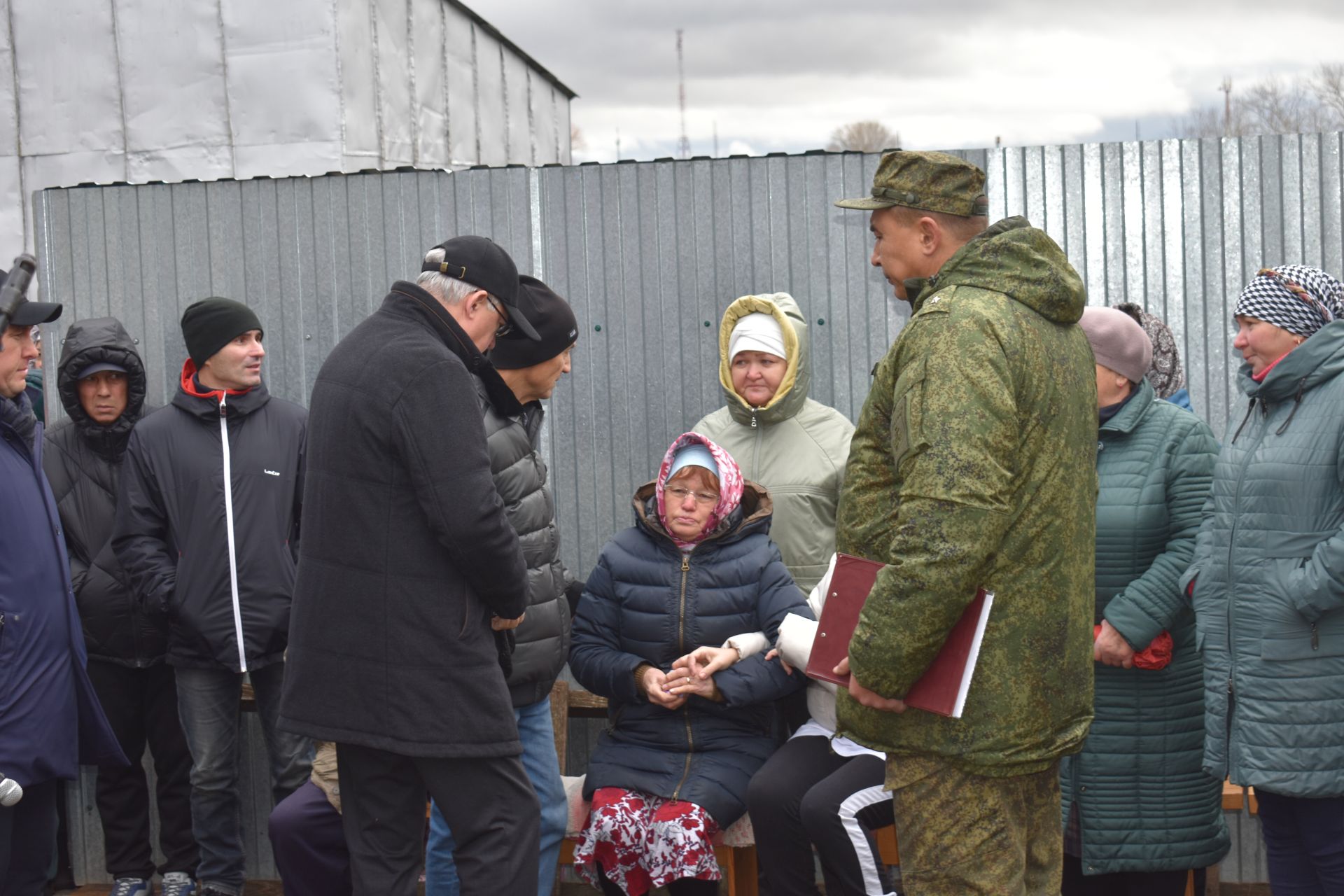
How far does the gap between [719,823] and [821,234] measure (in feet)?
7.17

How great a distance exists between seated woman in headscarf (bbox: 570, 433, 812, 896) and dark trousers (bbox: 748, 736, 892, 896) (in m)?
0.17

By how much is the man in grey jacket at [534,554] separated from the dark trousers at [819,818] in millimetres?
618

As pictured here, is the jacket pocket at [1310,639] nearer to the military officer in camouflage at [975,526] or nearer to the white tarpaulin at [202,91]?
the military officer in camouflage at [975,526]

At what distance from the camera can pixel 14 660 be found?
3338 millimetres

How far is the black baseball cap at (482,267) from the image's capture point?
10.5 ft

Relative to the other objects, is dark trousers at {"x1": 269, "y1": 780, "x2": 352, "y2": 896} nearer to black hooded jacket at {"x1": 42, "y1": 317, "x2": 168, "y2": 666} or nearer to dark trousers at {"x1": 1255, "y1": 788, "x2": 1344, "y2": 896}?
black hooded jacket at {"x1": 42, "y1": 317, "x2": 168, "y2": 666}

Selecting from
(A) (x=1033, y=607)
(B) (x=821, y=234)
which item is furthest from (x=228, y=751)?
(A) (x=1033, y=607)

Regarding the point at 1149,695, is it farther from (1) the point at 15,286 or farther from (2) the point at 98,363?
(2) the point at 98,363

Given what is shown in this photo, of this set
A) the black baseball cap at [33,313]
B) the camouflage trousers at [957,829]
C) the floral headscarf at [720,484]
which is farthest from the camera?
the floral headscarf at [720,484]

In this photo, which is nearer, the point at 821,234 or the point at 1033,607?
the point at 1033,607

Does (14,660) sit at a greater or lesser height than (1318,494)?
lesser

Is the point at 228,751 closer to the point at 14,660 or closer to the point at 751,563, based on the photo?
the point at 14,660

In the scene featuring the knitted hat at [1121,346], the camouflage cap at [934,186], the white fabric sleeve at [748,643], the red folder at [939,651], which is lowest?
the white fabric sleeve at [748,643]

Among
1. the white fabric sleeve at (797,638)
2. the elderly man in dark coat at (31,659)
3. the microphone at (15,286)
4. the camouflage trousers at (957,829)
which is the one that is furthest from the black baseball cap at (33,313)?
the camouflage trousers at (957,829)
